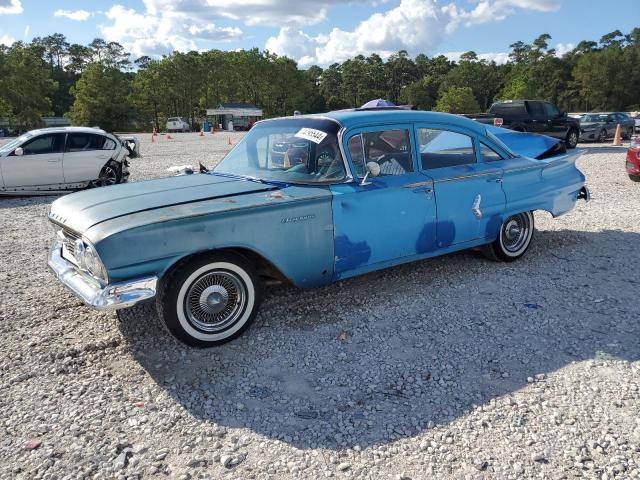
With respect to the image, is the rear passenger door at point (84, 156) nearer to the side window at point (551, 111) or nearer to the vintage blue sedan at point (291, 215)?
the vintage blue sedan at point (291, 215)

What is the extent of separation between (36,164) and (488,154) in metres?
9.56

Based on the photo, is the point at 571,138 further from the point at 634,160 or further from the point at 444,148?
the point at 444,148

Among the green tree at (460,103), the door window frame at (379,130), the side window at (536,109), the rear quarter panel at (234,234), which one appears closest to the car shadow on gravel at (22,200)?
the rear quarter panel at (234,234)

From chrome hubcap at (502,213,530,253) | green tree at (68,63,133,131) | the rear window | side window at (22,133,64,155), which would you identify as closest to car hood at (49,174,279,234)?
chrome hubcap at (502,213,530,253)

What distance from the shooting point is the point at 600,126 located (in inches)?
855

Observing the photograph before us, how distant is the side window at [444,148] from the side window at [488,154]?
0.14 meters

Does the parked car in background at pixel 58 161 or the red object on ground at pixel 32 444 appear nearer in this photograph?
the red object on ground at pixel 32 444

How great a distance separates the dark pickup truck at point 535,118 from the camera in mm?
17984

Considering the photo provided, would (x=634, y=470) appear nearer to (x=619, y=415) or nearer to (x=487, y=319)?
(x=619, y=415)

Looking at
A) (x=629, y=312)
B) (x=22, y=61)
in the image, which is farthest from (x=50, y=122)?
(x=629, y=312)

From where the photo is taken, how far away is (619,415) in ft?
9.57

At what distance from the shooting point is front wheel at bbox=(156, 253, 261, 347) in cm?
352

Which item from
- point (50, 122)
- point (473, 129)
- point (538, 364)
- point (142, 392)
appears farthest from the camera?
point (50, 122)

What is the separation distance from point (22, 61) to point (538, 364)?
70.4m
